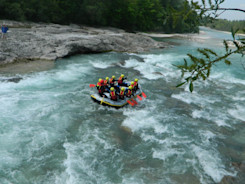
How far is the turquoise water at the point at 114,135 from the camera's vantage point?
6.00 meters

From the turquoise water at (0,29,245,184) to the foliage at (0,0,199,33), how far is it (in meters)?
14.7

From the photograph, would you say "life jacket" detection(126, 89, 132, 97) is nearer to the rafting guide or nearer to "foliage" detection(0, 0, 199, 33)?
the rafting guide

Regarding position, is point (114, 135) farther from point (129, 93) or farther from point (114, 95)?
point (129, 93)

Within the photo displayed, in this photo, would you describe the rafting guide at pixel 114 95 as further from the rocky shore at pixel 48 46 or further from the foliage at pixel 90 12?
the foliage at pixel 90 12

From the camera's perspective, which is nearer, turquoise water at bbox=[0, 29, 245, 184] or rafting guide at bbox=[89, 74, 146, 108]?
turquoise water at bbox=[0, 29, 245, 184]

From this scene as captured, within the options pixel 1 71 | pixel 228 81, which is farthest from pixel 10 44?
pixel 228 81

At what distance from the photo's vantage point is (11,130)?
7.29 meters

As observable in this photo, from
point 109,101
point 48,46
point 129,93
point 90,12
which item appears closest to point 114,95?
point 109,101

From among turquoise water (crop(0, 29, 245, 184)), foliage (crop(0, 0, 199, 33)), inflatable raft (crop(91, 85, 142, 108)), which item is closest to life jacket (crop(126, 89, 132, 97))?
inflatable raft (crop(91, 85, 142, 108))

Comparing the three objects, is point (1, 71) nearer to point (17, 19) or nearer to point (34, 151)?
point (34, 151)

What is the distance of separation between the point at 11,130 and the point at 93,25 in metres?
33.4

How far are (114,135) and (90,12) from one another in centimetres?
3173

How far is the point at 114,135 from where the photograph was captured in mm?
7602

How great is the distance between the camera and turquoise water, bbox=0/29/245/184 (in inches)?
236
